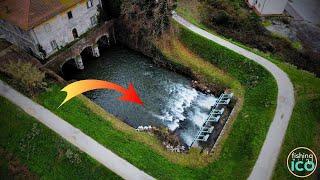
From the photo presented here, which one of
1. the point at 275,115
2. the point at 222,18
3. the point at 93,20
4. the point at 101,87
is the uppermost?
the point at 93,20

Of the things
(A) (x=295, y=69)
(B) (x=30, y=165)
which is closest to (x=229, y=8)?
(A) (x=295, y=69)

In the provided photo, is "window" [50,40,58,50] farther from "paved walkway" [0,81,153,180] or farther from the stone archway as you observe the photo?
"paved walkway" [0,81,153,180]

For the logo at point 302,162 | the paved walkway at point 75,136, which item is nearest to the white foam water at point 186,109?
the paved walkway at point 75,136

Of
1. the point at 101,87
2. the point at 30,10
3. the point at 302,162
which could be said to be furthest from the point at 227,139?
the point at 30,10

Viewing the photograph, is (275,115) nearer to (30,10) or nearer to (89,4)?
(89,4)

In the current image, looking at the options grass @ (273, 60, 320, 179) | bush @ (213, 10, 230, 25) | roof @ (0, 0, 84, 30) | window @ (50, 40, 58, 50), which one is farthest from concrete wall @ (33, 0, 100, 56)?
grass @ (273, 60, 320, 179)

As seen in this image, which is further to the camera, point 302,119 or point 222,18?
point 222,18

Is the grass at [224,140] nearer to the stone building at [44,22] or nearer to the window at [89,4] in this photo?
the stone building at [44,22]
